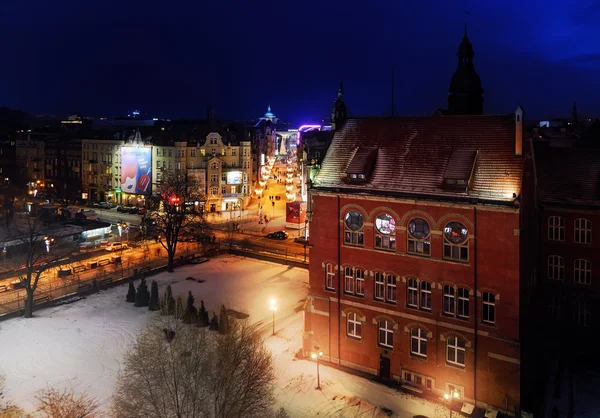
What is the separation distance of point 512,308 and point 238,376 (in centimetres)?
1606

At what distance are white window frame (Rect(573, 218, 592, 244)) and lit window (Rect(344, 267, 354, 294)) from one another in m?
16.2

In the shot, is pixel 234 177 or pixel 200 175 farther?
pixel 234 177

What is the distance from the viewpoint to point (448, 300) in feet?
97.9

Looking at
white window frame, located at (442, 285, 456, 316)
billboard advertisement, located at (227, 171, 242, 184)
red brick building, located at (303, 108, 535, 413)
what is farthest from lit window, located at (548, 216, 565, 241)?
billboard advertisement, located at (227, 171, 242, 184)

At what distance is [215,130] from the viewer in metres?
98.2

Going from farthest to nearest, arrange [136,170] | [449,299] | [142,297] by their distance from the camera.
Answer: [136,170] < [142,297] < [449,299]

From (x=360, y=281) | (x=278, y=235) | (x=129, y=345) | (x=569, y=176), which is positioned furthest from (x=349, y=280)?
(x=278, y=235)

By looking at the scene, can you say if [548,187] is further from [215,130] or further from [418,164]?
[215,130]

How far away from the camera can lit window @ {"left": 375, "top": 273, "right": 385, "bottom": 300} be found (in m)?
32.3

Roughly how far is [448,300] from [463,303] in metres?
0.91

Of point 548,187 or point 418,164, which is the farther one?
point 548,187

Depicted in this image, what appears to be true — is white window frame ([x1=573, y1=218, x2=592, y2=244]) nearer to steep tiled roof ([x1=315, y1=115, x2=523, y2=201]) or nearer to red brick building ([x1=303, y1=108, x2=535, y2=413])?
red brick building ([x1=303, y1=108, x2=535, y2=413])

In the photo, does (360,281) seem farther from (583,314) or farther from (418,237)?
(583,314)

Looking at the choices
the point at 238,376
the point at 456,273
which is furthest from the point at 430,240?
the point at 238,376
